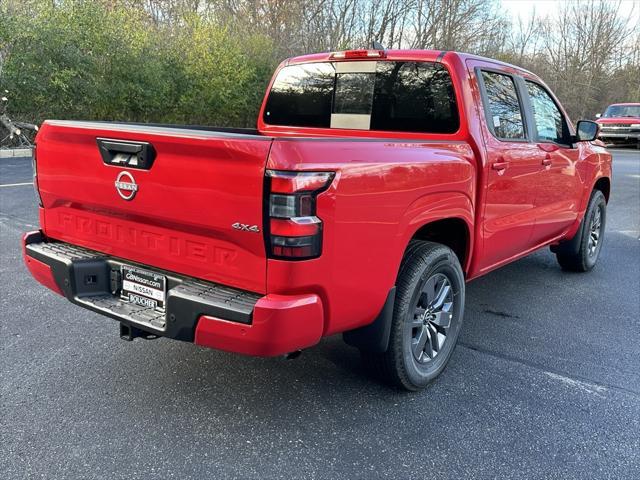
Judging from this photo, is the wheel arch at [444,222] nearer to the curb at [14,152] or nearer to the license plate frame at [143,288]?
the license plate frame at [143,288]

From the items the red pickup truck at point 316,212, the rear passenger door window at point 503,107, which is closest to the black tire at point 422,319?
the red pickup truck at point 316,212

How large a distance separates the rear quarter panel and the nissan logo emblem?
81cm

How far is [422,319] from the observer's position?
3.25 meters

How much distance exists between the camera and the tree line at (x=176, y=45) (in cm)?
1483

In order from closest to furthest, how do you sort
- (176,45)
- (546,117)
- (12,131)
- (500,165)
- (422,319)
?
(422,319), (500,165), (546,117), (12,131), (176,45)

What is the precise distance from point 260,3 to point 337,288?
29.4 m

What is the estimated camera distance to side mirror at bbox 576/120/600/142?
4848mm

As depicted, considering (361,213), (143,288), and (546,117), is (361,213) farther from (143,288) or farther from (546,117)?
(546,117)

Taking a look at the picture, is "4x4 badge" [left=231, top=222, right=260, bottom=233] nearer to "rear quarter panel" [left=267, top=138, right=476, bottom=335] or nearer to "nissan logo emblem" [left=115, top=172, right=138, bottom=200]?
"rear quarter panel" [left=267, top=138, right=476, bottom=335]

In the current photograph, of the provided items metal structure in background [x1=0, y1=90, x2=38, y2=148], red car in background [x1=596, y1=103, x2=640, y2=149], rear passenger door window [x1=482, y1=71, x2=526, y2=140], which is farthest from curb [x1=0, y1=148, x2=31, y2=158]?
red car in background [x1=596, y1=103, x2=640, y2=149]

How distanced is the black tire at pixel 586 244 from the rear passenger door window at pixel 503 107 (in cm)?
188

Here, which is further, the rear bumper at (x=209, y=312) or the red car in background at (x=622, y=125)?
the red car in background at (x=622, y=125)

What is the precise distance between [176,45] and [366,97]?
1722 cm

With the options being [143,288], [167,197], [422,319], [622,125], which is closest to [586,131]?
[422,319]
